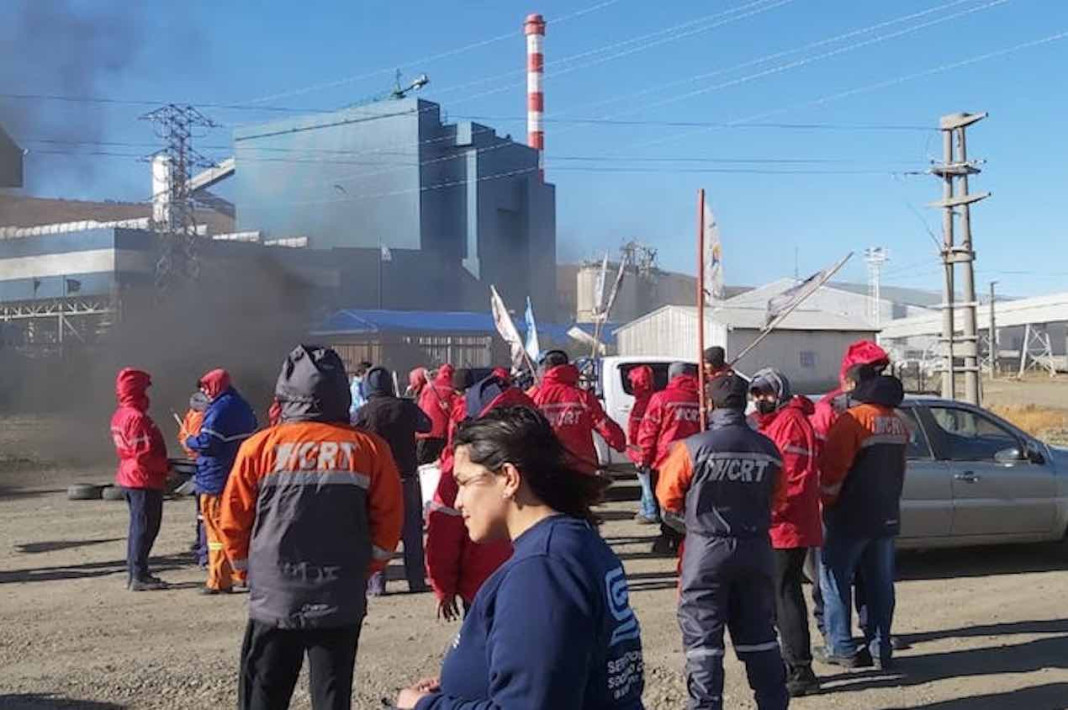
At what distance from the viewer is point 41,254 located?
47844 millimetres

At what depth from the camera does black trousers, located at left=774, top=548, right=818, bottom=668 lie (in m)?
5.92

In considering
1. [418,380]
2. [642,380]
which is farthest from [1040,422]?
[642,380]

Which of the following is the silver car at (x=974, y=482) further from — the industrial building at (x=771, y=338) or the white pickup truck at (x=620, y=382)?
the industrial building at (x=771, y=338)

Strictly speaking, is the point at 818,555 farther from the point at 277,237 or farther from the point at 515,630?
the point at 277,237

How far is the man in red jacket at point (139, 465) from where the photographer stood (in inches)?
343

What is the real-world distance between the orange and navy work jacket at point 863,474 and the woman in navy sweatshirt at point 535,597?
4335mm

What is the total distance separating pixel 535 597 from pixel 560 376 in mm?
6646

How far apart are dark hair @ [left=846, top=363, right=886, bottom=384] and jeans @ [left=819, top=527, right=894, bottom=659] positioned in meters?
0.91

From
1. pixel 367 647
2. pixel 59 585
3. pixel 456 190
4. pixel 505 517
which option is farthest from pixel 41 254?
pixel 505 517

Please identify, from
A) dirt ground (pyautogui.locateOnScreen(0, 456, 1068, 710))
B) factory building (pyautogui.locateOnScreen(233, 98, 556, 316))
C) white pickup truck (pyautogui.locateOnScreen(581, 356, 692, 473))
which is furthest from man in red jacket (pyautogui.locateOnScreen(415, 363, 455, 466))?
factory building (pyautogui.locateOnScreen(233, 98, 556, 316))

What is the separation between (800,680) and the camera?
6020 millimetres

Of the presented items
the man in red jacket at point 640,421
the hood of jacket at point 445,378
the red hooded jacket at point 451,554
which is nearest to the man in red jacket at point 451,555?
the red hooded jacket at point 451,554

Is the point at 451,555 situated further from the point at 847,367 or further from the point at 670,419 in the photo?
the point at 670,419

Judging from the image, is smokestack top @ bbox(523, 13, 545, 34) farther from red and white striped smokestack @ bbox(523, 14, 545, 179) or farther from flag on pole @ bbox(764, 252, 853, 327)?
flag on pole @ bbox(764, 252, 853, 327)
